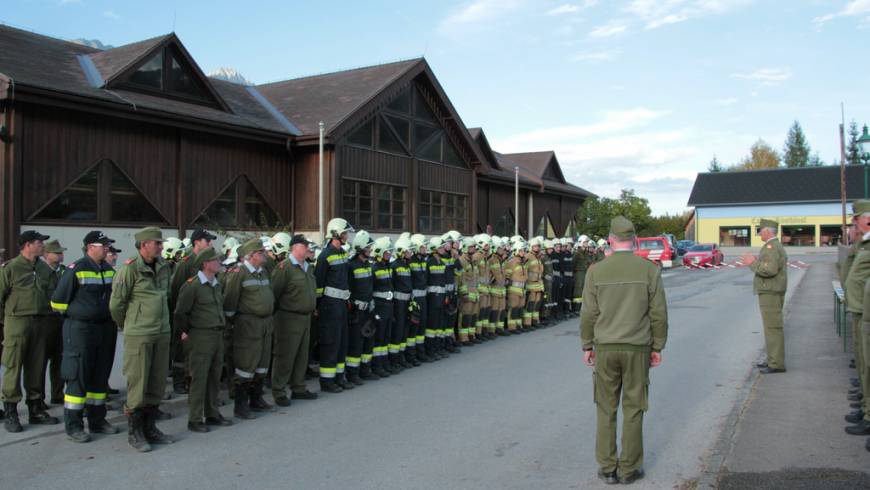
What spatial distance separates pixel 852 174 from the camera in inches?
2511

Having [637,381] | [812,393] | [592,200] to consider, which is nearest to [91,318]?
[637,381]

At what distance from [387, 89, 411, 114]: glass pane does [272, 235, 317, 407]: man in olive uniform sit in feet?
49.6

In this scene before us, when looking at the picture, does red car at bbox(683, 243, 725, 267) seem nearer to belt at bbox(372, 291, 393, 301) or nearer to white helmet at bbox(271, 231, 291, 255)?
belt at bbox(372, 291, 393, 301)

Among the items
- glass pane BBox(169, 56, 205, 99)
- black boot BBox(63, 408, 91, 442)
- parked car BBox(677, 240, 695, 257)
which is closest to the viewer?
black boot BBox(63, 408, 91, 442)

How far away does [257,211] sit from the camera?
774 inches

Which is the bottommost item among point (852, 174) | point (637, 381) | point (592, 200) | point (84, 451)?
point (84, 451)

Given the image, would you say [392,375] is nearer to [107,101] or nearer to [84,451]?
[84,451]

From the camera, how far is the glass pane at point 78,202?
14508 millimetres

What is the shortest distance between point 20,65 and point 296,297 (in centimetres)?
1033

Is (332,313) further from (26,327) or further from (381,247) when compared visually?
(26,327)

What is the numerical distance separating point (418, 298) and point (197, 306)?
455 centimetres

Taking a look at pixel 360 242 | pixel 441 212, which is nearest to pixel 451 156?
pixel 441 212

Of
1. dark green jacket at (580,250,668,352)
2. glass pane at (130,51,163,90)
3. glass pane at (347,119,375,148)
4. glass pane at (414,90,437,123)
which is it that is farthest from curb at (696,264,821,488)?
glass pane at (414,90,437,123)

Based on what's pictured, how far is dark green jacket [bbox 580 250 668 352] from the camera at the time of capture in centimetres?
534
